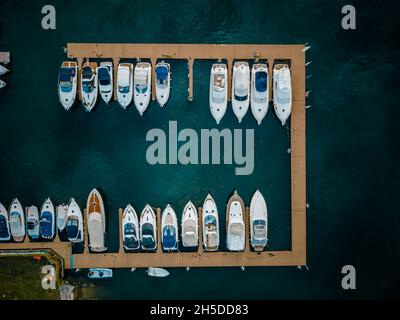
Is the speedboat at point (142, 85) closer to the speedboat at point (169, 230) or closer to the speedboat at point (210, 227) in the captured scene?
the speedboat at point (169, 230)

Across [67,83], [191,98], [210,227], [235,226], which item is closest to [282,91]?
[191,98]

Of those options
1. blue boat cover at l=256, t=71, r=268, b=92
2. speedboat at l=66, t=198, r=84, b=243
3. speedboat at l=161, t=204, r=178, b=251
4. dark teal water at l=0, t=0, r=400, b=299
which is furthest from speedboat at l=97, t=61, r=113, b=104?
blue boat cover at l=256, t=71, r=268, b=92

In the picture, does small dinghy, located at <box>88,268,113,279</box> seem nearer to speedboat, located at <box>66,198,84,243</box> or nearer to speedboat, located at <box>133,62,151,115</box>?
speedboat, located at <box>66,198,84,243</box>

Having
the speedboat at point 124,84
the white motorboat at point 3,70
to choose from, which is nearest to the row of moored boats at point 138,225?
the speedboat at point 124,84

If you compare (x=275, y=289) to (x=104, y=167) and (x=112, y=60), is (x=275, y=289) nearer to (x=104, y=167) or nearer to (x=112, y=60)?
(x=104, y=167)

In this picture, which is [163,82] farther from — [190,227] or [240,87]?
[190,227]

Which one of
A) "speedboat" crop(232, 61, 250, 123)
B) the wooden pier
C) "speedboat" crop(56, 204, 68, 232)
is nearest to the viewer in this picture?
"speedboat" crop(232, 61, 250, 123)
